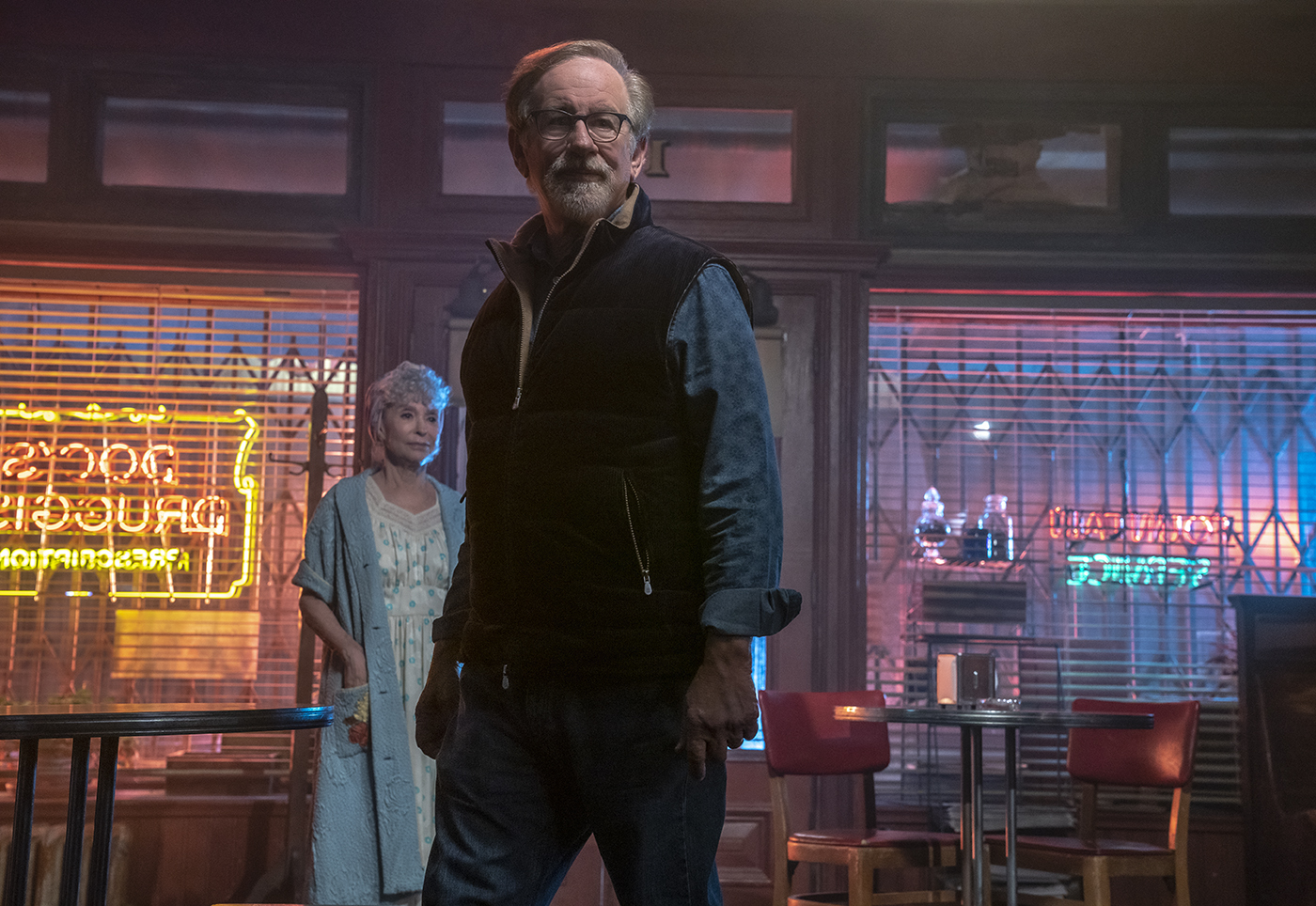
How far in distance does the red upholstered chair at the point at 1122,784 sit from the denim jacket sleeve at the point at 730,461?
2.73 meters

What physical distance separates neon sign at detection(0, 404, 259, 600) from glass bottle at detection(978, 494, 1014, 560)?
9.52 ft

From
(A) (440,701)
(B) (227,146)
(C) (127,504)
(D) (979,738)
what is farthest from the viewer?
(B) (227,146)

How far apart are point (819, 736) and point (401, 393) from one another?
1830mm

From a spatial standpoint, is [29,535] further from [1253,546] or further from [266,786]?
[1253,546]

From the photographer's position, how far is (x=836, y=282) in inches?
195

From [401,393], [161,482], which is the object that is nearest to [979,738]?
[401,393]

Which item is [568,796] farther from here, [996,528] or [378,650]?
[996,528]

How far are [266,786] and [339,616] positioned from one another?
145 cm

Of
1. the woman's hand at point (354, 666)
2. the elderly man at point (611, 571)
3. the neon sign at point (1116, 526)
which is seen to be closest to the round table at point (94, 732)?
the elderly man at point (611, 571)

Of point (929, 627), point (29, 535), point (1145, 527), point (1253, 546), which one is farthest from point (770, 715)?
point (29, 535)

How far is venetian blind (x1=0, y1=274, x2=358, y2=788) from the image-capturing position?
4824 millimetres

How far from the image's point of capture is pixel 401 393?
3.82m

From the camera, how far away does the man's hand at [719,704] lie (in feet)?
4.75

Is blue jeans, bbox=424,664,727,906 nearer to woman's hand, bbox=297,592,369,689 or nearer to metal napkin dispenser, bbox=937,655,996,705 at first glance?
woman's hand, bbox=297,592,369,689
